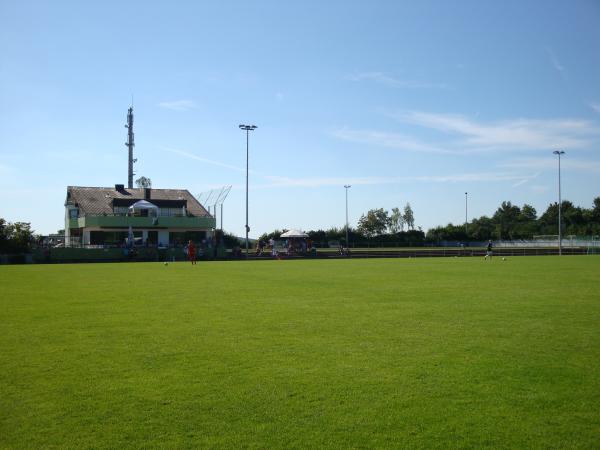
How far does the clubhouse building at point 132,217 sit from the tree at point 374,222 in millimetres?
50358

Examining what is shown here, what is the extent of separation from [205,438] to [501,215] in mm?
154135

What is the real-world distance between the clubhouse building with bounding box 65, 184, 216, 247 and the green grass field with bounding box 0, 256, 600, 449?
51.6 meters

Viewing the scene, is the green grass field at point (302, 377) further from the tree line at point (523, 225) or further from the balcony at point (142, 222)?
the tree line at point (523, 225)

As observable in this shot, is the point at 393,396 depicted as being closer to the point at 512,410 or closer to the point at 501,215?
the point at 512,410

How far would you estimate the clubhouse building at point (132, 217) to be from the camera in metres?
63.7

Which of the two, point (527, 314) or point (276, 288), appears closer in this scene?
point (527, 314)

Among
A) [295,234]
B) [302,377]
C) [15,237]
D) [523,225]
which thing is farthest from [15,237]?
[523,225]

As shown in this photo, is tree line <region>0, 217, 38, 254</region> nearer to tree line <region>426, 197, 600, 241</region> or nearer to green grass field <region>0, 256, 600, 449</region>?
green grass field <region>0, 256, 600, 449</region>

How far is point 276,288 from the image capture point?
1877cm

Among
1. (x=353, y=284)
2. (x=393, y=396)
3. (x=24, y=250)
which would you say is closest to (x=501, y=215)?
(x=24, y=250)

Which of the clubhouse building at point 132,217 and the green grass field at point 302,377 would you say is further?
the clubhouse building at point 132,217

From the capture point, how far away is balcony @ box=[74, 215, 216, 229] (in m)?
63.1

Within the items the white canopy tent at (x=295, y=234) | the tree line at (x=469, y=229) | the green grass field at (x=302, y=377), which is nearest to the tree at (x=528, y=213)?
the tree line at (x=469, y=229)

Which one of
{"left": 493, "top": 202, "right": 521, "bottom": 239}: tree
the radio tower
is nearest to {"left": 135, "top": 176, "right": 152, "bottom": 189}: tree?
the radio tower
